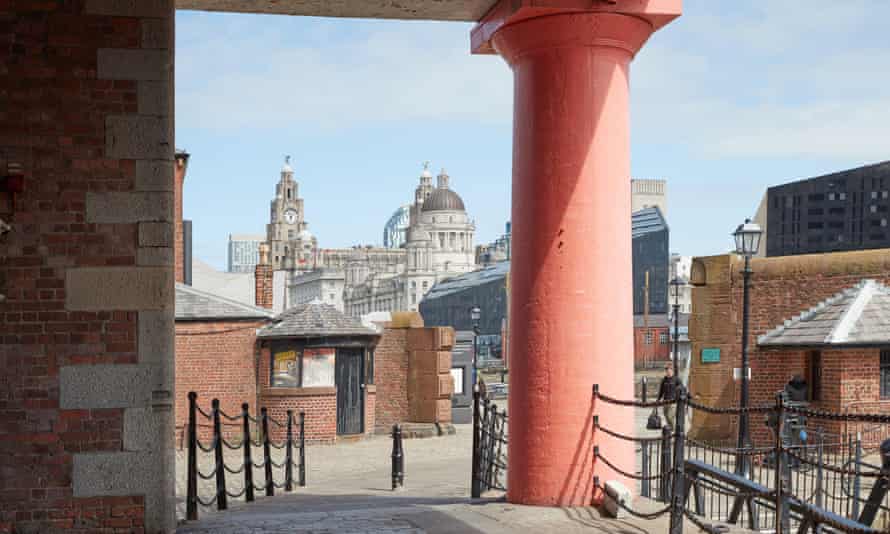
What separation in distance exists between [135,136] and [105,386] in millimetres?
1658

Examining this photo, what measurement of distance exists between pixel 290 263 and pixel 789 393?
568 feet

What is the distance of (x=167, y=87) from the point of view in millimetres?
7258

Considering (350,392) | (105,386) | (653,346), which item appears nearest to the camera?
(105,386)

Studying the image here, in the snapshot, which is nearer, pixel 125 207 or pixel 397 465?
pixel 125 207

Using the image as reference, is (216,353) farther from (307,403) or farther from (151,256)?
(151,256)

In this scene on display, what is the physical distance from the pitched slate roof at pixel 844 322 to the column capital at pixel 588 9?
39.5 ft

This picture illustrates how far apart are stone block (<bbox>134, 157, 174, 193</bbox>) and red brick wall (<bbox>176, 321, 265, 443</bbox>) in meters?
17.4

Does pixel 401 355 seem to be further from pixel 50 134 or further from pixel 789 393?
pixel 50 134

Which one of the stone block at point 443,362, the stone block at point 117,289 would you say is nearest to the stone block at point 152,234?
the stone block at point 117,289

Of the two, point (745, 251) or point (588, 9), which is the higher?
point (588, 9)

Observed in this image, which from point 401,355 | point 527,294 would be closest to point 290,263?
point 401,355

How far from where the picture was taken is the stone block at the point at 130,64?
7.17 metres

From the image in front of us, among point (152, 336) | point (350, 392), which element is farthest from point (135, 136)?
point (350, 392)

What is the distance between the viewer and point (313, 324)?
81.9ft
